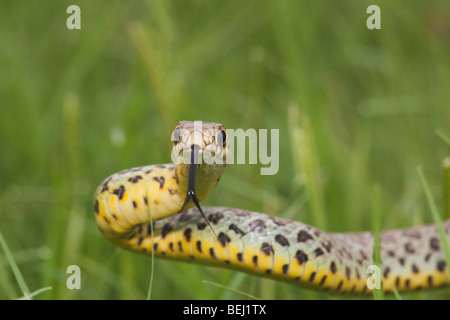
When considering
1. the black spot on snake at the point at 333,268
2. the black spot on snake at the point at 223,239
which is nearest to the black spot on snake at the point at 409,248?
the black spot on snake at the point at 333,268

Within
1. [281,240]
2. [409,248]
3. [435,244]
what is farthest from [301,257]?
[435,244]

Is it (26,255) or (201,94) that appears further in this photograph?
(201,94)

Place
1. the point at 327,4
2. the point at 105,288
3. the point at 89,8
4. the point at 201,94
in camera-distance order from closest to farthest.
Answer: the point at 105,288, the point at 201,94, the point at 89,8, the point at 327,4

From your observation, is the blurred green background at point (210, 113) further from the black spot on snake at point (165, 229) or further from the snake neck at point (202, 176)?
the snake neck at point (202, 176)

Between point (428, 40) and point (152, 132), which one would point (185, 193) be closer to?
point (152, 132)

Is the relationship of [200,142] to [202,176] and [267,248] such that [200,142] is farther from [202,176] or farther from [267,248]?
[267,248]

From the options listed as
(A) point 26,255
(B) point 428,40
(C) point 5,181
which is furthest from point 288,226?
(B) point 428,40

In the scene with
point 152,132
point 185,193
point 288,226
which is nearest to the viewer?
point 185,193

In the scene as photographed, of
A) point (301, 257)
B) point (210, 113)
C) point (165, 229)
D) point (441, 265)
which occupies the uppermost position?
point (210, 113)
